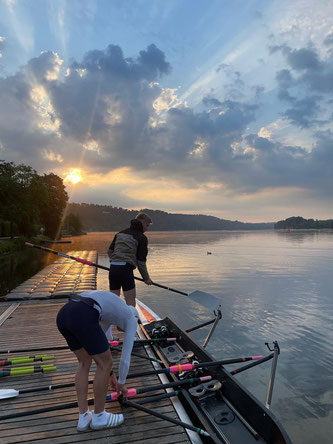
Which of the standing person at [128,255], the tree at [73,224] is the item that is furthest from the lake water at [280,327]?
the tree at [73,224]

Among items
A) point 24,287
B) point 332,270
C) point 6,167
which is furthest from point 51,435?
point 6,167

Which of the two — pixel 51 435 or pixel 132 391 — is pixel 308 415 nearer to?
pixel 132 391

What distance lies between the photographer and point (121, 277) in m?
7.41

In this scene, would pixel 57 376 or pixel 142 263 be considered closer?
pixel 57 376

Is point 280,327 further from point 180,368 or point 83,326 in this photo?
point 83,326

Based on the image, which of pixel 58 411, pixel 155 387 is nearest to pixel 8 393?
pixel 58 411

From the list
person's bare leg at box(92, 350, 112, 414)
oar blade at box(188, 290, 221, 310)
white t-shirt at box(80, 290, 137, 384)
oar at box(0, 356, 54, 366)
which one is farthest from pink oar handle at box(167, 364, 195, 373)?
oar blade at box(188, 290, 221, 310)

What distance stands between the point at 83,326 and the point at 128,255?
354 centimetres

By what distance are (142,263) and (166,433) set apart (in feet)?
12.3

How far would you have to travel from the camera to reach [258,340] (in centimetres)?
1154

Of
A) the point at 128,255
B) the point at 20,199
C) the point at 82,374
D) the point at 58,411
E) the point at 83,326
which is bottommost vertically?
the point at 58,411

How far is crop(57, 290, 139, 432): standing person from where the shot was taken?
384 centimetres

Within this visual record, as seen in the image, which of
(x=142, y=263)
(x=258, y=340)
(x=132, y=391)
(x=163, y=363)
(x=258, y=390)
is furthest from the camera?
(x=258, y=340)

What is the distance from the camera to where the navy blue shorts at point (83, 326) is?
12.5ft
